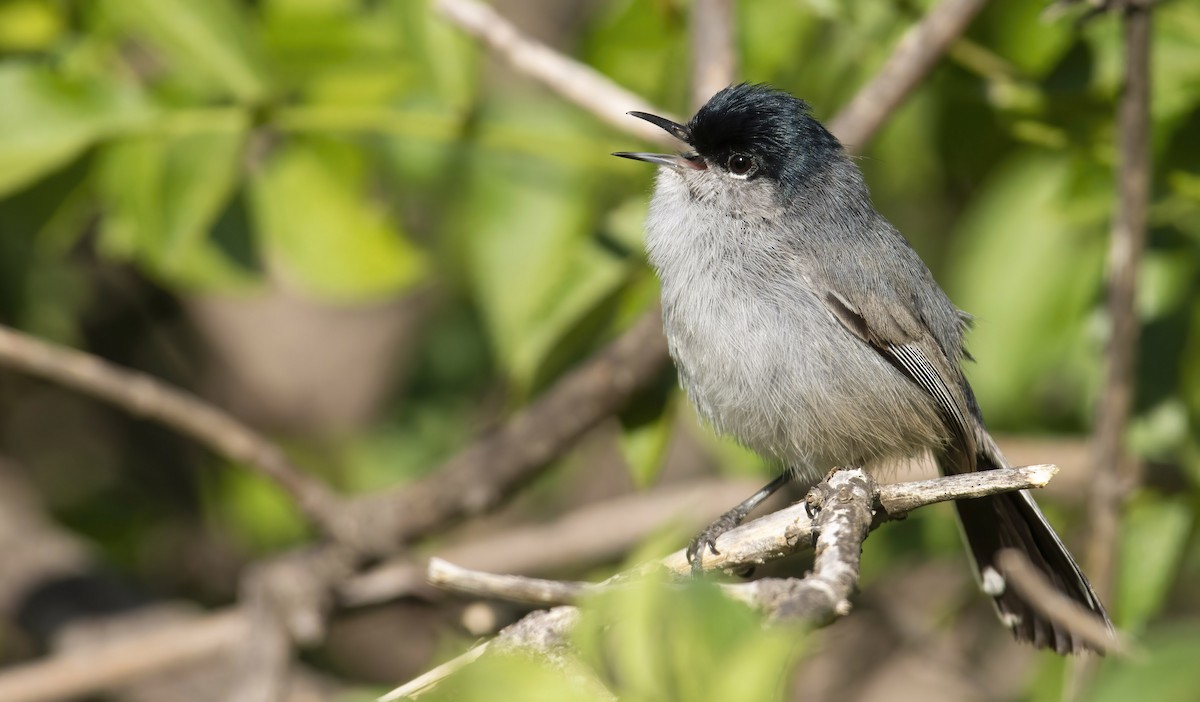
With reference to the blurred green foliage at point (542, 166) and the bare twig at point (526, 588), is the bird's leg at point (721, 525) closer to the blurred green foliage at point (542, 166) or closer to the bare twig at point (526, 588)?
the blurred green foliage at point (542, 166)

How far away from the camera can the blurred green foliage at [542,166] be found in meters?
3.47

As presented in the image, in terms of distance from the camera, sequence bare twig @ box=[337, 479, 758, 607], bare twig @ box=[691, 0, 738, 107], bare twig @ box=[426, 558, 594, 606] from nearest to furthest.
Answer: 1. bare twig @ box=[426, 558, 594, 606]
2. bare twig @ box=[691, 0, 738, 107]
3. bare twig @ box=[337, 479, 758, 607]

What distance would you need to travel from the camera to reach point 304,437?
574 cm

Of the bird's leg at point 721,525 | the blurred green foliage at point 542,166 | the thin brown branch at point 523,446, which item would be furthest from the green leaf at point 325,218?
the bird's leg at point 721,525

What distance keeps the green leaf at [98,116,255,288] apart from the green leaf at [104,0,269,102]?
0.43ft

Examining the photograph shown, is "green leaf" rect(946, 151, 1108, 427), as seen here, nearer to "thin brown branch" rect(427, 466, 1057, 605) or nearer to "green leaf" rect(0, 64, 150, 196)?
"thin brown branch" rect(427, 466, 1057, 605)

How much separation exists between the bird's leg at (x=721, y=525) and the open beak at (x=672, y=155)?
0.92 metres

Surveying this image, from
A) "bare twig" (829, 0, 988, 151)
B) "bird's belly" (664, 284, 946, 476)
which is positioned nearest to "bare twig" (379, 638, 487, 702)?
"bird's belly" (664, 284, 946, 476)

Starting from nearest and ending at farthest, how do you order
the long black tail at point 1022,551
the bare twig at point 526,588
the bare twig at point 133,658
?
the bare twig at point 526,588 < the long black tail at point 1022,551 < the bare twig at point 133,658

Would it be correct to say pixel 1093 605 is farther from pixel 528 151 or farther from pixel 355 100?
pixel 355 100

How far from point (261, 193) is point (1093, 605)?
264 centimetres

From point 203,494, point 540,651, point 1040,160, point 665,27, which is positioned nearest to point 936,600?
point 1040,160

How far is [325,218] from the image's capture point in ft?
12.4

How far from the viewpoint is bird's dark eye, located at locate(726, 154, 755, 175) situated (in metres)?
3.48
